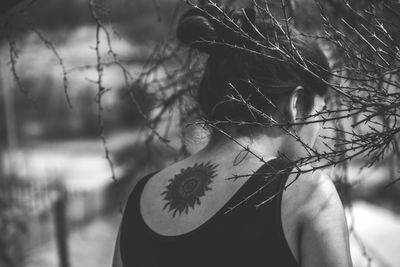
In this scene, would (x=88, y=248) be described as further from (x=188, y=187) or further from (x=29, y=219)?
(x=188, y=187)

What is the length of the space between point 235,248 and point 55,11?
6528 mm

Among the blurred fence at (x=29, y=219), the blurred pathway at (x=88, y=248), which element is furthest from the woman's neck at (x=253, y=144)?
the blurred pathway at (x=88, y=248)

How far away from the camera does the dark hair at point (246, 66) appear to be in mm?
1482

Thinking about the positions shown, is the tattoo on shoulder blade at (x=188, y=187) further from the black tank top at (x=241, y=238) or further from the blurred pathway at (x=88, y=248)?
the blurred pathway at (x=88, y=248)

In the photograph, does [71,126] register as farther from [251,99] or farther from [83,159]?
[251,99]

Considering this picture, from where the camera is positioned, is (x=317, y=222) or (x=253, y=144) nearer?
(x=317, y=222)

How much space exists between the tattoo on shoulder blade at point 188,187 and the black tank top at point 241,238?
9 centimetres

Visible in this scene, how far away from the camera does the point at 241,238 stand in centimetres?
137

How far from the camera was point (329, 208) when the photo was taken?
1326 mm

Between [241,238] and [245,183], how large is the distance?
13 centimetres

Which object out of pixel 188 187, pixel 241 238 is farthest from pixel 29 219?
pixel 241 238

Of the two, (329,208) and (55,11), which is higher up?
(329,208)

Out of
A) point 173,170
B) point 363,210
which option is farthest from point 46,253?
point 173,170

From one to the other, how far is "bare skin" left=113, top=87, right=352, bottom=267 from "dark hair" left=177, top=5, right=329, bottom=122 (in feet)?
0.17
